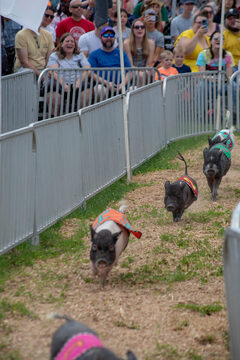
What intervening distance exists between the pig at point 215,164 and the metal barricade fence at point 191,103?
12.1ft

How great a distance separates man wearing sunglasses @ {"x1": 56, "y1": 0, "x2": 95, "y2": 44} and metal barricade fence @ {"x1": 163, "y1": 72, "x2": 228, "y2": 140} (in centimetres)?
237

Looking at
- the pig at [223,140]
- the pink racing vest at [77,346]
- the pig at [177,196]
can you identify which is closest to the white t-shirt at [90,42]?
the pig at [223,140]

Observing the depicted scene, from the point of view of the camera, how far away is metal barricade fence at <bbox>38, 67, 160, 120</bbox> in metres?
11.6

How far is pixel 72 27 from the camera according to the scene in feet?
46.7

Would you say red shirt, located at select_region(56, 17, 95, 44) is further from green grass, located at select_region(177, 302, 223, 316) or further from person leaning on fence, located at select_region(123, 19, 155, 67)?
green grass, located at select_region(177, 302, 223, 316)

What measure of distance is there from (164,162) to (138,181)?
1.45 metres

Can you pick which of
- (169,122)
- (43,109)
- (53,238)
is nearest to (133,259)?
(53,238)

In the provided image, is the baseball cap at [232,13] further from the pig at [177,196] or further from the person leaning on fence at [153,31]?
the pig at [177,196]

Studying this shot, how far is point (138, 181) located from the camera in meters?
11.1

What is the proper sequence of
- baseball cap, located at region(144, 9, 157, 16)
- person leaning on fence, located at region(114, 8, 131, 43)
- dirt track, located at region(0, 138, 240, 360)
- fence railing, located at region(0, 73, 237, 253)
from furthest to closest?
baseball cap, located at region(144, 9, 157, 16), person leaning on fence, located at region(114, 8, 131, 43), fence railing, located at region(0, 73, 237, 253), dirt track, located at region(0, 138, 240, 360)

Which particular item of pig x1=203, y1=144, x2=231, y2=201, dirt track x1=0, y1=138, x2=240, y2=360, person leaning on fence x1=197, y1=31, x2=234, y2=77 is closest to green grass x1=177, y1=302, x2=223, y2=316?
dirt track x1=0, y1=138, x2=240, y2=360

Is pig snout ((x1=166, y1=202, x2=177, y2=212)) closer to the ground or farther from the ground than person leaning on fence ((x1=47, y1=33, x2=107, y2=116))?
closer to the ground

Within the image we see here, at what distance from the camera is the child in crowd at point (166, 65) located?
14492 mm

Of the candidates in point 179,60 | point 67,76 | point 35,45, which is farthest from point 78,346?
point 179,60
